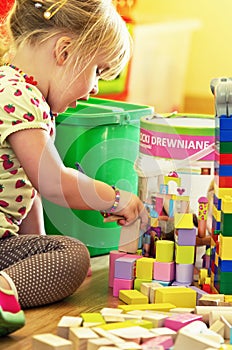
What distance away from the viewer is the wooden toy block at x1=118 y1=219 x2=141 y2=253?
146 centimetres

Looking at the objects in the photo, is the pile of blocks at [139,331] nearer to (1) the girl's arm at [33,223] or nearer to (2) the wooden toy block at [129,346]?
(2) the wooden toy block at [129,346]

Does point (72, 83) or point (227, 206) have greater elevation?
point (72, 83)

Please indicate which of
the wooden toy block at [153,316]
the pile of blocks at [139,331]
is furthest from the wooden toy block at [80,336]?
the wooden toy block at [153,316]

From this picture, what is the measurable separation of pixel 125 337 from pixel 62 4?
0.67m

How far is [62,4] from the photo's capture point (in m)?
1.43

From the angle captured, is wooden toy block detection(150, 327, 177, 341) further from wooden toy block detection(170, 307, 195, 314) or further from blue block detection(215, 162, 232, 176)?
blue block detection(215, 162, 232, 176)

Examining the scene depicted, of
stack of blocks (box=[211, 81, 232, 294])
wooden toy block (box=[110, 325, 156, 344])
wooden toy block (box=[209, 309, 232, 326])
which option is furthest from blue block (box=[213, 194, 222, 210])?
wooden toy block (box=[110, 325, 156, 344])

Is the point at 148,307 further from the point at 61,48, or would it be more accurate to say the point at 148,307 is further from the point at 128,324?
the point at 61,48

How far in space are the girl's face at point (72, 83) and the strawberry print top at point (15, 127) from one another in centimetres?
5

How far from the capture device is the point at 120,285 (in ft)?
4.57

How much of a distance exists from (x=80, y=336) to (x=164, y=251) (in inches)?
15.1

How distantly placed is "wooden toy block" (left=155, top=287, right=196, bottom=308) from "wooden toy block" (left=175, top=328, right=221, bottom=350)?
0.24 m

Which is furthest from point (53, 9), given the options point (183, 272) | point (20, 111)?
point (183, 272)

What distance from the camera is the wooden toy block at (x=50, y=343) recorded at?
100 cm
